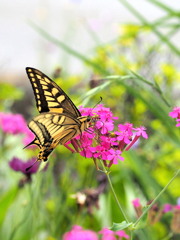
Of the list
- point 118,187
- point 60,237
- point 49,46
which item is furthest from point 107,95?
point 49,46

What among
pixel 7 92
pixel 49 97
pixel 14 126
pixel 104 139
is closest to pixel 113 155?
pixel 104 139

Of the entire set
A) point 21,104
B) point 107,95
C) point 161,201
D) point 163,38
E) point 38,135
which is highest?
point 21,104

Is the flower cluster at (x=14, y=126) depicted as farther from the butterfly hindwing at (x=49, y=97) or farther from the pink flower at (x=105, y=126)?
the pink flower at (x=105, y=126)

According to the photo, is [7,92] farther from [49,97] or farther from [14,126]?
[49,97]

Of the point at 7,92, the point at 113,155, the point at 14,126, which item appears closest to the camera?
the point at 113,155

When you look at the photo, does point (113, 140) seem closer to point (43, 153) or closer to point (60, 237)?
point (43, 153)

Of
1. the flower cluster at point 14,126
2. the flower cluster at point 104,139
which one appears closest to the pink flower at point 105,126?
the flower cluster at point 104,139
